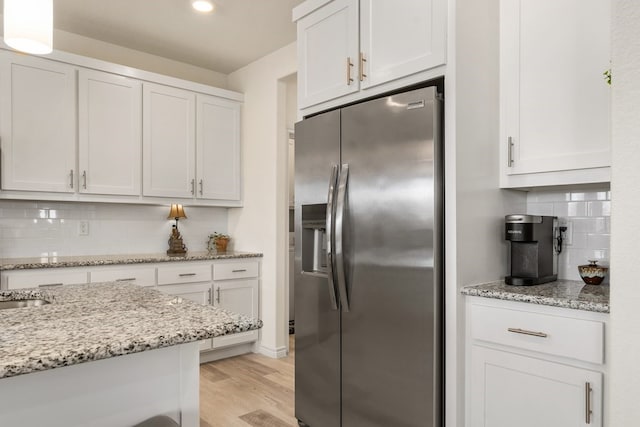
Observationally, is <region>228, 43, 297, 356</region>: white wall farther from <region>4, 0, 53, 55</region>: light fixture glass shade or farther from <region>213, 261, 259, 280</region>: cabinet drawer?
<region>4, 0, 53, 55</region>: light fixture glass shade

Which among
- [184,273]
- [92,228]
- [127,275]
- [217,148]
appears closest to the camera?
[127,275]

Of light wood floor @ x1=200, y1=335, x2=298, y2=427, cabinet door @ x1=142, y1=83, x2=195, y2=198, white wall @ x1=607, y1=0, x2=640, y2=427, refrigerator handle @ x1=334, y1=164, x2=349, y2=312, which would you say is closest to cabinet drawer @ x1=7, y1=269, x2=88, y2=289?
cabinet door @ x1=142, y1=83, x2=195, y2=198

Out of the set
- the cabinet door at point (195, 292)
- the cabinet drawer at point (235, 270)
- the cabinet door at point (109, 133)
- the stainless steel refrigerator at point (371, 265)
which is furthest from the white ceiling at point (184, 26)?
the cabinet door at point (195, 292)

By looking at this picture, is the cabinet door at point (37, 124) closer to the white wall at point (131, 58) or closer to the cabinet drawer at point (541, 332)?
the white wall at point (131, 58)

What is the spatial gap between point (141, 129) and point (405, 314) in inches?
107

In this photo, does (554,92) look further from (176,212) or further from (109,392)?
(176,212)

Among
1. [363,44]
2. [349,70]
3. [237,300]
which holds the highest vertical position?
[363,44]

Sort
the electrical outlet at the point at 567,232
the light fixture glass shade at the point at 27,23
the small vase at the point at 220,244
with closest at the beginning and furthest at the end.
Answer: the light fixture glass shade at the point at 27,23
the electrical outlet at the point at 567,232
the small vase at the point at 220,244

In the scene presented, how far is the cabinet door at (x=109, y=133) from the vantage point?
324 cm

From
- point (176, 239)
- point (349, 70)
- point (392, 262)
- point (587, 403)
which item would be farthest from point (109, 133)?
point (587, 403)

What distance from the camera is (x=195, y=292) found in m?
3.52

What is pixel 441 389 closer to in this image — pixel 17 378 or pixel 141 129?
pixel 17 378

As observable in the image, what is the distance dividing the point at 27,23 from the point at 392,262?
1.58m

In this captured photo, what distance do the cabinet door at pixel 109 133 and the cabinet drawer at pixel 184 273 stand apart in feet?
2.29
